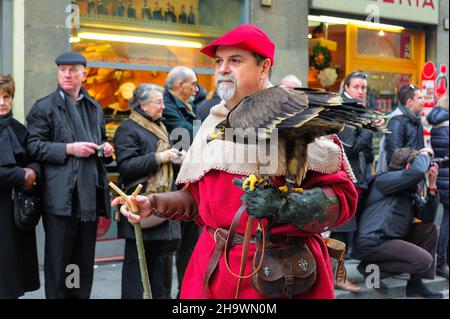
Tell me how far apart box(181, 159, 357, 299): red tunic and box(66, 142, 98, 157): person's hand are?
2553 millimetres

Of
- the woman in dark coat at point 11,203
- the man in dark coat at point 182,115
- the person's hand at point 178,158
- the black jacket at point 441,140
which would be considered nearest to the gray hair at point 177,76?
the man in dark coat at point 182,115

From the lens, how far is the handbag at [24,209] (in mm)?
5809

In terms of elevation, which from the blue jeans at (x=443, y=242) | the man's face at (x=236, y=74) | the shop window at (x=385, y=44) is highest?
the shop window at (x=385, y=44)

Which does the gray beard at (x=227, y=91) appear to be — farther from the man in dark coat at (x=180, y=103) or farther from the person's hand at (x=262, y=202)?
the man in dark coat at (x=180, y=103)

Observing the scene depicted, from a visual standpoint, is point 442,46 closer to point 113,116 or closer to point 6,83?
point 113,116

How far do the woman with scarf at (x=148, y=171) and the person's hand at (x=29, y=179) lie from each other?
0.75 m

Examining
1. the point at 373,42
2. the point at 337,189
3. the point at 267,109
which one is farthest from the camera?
the point at 373,42

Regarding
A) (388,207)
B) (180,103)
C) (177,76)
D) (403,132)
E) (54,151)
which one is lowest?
(388,207)

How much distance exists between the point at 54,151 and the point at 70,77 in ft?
2.22

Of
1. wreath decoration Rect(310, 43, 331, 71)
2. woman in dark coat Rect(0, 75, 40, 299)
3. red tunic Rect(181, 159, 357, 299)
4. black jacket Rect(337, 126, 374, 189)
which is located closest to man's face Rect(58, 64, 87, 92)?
woman in dark coat Rect(0, 75, 40, 299)

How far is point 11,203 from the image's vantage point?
5887mm

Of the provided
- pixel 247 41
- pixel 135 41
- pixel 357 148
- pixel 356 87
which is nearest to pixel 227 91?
pixel 247 41

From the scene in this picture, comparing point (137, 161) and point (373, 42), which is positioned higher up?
point (373, 42)

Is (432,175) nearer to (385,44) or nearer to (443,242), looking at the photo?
(443,242)
